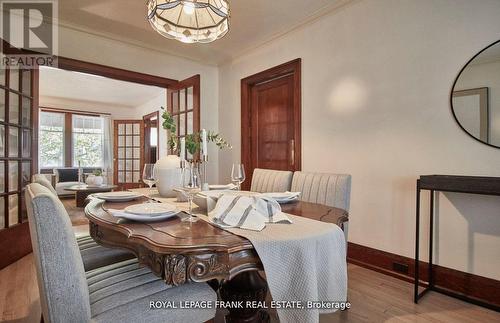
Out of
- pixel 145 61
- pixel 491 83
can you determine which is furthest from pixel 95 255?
pixel 145 61

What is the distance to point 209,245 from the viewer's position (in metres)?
0.85

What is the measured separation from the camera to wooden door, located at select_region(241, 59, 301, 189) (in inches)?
126

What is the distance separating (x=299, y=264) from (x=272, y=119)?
9.21ft

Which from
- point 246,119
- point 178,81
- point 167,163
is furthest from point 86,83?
point 167,163

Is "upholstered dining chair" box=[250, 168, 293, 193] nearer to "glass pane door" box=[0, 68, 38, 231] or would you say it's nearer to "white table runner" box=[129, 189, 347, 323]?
"white table runner" box=[129, 189, 347, 323]

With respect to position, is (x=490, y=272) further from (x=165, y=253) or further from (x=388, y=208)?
(x=165, y=253)

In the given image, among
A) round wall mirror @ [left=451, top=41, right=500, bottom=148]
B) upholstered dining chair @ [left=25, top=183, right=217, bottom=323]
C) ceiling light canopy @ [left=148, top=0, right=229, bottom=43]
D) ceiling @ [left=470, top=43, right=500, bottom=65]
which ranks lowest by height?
upholstered dining chair @ [left=25, top=183, right=217, bottom=323]

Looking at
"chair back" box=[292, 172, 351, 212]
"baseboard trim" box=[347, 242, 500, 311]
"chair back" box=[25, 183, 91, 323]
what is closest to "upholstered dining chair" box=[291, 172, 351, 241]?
"chair back" box=[292, 172, 351, 212]

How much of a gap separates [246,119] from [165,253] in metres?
3.15

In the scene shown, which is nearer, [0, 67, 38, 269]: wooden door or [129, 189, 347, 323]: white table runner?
[129, 189, 347, 323]: white table runner

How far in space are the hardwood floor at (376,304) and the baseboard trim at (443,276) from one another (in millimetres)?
75

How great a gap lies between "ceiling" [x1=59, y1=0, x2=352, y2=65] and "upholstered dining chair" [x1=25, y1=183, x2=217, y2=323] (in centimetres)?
251

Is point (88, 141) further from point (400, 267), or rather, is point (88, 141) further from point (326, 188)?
point (400, 267)

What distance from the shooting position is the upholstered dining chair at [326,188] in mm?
1771
